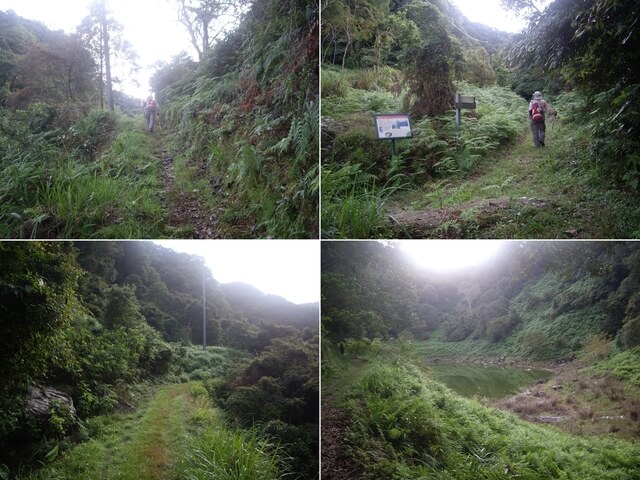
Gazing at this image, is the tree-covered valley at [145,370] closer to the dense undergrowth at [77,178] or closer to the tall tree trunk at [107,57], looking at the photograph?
the dense undergrowth at [77,178]

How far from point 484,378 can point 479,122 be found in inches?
53.8

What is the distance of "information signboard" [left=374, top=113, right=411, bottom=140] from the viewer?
239cm

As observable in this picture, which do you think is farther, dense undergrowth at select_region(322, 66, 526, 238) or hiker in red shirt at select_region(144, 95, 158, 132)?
hiker in red shirt at select_region(144, 95, 158, 132)

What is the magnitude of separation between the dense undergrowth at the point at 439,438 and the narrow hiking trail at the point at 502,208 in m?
0.80

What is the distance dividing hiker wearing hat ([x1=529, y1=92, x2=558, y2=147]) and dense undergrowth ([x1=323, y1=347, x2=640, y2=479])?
137 cm

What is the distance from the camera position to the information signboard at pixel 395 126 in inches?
94.1

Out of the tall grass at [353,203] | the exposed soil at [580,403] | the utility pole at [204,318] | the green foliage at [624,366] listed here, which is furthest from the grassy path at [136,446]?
the green foliage at [624,366]

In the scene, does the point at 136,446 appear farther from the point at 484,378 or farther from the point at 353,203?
the point at 484,378

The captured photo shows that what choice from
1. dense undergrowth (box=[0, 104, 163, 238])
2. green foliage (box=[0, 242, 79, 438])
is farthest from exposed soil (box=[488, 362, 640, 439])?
green foliage (box=[0, 242, 79, 438])

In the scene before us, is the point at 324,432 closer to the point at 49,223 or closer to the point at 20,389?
the point at 20,389

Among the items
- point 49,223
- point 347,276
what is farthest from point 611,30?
point 49,223

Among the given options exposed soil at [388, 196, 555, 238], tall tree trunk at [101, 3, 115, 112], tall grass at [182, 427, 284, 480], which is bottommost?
tall grass at [182, 427, 284, 480]

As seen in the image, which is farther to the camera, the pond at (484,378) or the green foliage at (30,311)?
the pond at (484,378)

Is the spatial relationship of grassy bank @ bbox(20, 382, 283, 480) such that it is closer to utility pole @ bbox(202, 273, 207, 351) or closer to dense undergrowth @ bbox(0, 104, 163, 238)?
utility pole @ bbox(202, 273, 207, 351)
